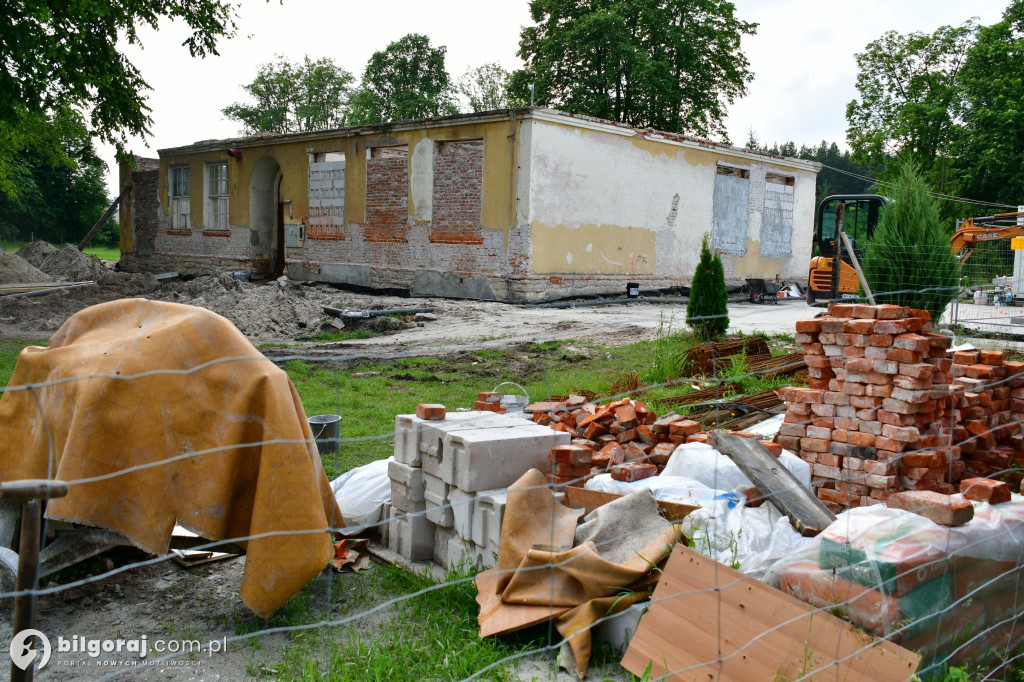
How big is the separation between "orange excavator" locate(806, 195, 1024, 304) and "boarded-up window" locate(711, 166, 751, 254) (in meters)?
5.64

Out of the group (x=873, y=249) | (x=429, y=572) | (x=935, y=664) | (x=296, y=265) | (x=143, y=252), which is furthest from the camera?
(x=143, y=252)

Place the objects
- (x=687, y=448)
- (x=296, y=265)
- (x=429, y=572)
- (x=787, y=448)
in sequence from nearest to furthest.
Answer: (x=429, y=572) → (x=687, y=448) → (x=787, y=448) → (x=296, y=265)

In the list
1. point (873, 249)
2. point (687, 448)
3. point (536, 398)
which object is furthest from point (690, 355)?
point (687, 448)

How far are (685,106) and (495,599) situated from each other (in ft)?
117

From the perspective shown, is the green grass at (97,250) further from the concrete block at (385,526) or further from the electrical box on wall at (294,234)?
the concrete block at (385,526)

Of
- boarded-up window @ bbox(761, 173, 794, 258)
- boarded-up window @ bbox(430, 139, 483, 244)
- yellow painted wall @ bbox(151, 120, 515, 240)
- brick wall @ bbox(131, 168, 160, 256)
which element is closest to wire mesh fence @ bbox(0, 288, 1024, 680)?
yellow painted wall @ bbox(151, 120, 515, 240)

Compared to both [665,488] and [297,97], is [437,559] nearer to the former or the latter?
[665,488]

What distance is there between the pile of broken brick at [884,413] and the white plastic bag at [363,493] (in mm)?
2802

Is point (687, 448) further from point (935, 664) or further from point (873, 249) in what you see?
point (873, 249)

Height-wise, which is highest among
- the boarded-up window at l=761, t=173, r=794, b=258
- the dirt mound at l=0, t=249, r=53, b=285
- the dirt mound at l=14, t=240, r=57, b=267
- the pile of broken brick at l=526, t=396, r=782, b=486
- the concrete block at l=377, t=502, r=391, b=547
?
the boarded-up window at l=761, t=173, r=794, b=258

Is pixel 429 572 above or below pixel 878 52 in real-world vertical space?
below

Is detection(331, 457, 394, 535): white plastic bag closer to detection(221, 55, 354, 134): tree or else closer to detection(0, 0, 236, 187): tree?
detection(0, 0, 236, 187): tree

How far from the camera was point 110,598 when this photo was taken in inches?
160

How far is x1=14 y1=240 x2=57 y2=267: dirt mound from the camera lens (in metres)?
27.2
